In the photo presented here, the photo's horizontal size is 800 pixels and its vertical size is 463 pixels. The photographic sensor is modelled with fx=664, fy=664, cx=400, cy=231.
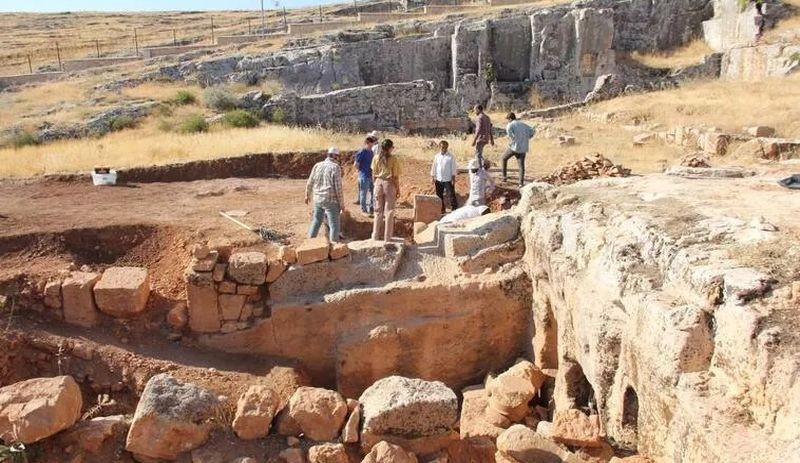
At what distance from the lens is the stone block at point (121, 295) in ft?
22.3

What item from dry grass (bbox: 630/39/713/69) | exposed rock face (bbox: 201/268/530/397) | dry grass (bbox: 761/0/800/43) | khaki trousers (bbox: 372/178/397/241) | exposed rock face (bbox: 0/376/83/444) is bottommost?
exposed rock face (bbox: 201/268/530/397)

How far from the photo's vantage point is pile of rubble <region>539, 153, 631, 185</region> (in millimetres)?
10367

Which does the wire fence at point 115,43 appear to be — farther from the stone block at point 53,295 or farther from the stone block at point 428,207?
the stone block at point 53,295

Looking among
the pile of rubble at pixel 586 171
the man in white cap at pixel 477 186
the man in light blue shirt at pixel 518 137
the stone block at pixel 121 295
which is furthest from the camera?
the man in light blue shirt at pixel 518 137

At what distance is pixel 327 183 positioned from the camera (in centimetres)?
790

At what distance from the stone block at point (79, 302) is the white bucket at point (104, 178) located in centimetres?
548

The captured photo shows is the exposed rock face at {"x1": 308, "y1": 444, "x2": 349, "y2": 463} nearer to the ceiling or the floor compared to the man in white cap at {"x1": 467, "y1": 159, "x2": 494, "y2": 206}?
nearer to the floor

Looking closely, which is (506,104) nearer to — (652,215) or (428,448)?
(652,215)

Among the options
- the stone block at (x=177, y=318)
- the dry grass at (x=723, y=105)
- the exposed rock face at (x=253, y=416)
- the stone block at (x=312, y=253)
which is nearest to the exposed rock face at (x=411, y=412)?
the exposed rock face at (x=253, y=416)

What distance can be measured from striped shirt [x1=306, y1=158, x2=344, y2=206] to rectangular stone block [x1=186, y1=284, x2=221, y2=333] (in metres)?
1.73

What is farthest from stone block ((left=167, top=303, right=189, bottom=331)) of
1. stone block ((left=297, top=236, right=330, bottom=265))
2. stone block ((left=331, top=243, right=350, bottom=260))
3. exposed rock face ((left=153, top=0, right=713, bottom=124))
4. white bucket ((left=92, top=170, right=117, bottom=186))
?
exposed rock face ((left=153, top=0, right=713, bottom=124))

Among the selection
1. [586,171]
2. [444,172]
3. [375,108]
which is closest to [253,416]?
[444,172]

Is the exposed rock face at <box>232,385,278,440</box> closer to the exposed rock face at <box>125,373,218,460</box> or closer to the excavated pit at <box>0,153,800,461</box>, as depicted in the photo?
the excavated pit at <box>0,153,800,461</box>

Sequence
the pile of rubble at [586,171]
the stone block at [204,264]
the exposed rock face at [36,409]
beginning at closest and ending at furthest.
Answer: the exposed rock face at [36,409] < the stone block at [204,264] < the pile of rubble at [586,171]
